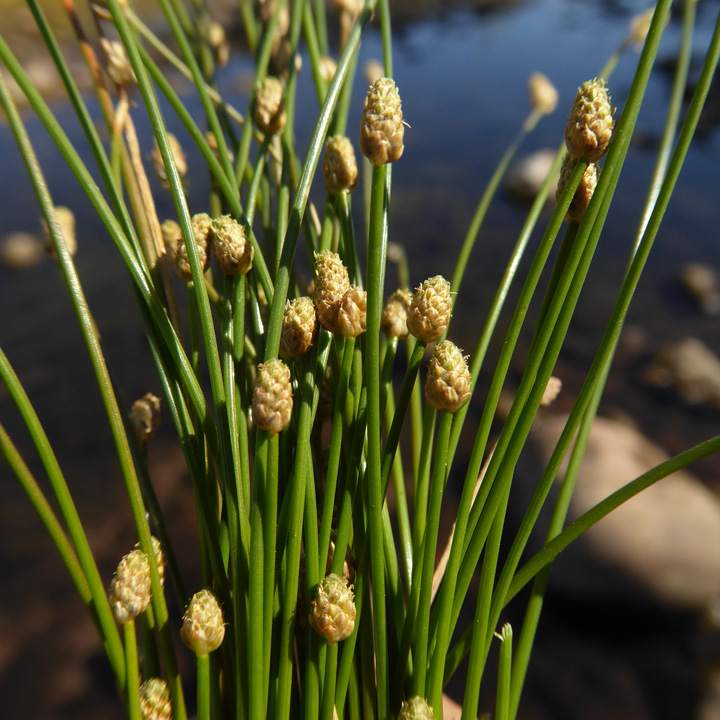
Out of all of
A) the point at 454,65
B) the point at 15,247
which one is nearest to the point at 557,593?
the point at 15,247

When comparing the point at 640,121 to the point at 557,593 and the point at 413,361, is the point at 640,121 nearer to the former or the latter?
the point at 557,593

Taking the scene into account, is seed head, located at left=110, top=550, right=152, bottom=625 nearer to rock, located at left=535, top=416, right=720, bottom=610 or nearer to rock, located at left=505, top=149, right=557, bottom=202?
rock, located at left=535, top=416, right=720, bottom=610

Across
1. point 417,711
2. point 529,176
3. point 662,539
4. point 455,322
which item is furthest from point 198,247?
point 529,176

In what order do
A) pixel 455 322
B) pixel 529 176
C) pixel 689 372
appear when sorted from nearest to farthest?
pixel 689 372 → pixel 455 322 → pixel 529 176

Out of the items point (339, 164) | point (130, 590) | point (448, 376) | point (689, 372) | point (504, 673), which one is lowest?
point (689, 372)

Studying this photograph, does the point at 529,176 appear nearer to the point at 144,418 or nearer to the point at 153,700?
the point at 144,418

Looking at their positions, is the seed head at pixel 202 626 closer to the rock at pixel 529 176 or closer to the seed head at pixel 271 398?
the seed head at pixel 271 398

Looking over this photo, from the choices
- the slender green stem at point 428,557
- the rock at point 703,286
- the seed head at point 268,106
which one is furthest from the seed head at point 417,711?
the rock at point 703,286
